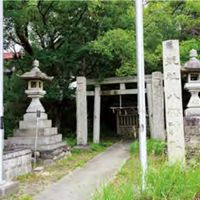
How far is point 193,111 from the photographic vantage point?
10.2 metres

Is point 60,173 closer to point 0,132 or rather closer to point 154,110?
point 0,132

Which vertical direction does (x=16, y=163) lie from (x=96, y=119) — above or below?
below

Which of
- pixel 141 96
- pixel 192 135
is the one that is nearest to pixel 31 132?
pixel 192 135

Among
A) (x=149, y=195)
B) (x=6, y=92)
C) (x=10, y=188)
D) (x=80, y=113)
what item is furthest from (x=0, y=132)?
(x=6, y=92)

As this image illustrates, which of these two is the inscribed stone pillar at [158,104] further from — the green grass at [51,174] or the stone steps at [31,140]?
the stone steps at [31,140]

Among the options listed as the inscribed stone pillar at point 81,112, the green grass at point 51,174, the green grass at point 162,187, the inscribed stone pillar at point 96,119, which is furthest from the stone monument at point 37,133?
the green grass at point 162,187

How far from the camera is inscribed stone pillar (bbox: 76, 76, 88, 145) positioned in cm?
1380

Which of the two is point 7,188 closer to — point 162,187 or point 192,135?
point 162,187

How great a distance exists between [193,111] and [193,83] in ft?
3.15

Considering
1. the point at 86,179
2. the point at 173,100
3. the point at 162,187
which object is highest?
the point at 173,100

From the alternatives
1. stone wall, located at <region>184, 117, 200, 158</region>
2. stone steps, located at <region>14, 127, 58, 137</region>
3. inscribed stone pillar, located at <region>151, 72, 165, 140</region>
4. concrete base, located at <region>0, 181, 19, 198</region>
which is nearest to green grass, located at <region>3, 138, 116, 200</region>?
concrete base, located at <region>0, 181, 19, 198</region>

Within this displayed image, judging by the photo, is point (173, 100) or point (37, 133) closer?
point (173, 100)

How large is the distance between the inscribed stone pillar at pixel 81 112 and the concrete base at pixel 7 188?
281 inches

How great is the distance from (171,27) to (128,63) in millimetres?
2446
